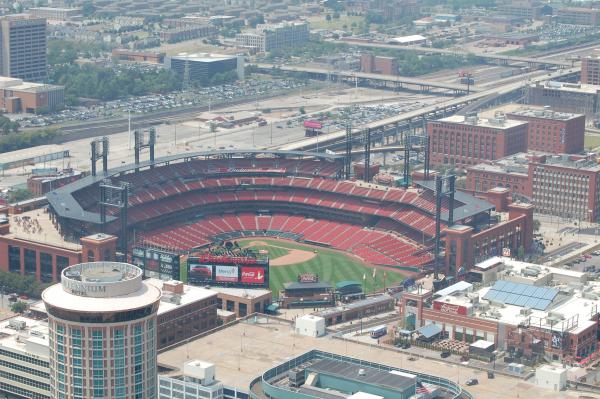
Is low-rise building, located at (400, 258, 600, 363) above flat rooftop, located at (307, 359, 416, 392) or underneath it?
underneath

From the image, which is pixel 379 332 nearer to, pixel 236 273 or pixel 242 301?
pixel 242 301

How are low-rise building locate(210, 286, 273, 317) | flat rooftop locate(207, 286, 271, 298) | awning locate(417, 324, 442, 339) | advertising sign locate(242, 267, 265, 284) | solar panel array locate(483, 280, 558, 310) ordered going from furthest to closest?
advertising sign locate(242, 267, 265, 284), flat rooftop locate(207, 286, 271, 298), low-rise building locate(210, 286, 273, 317), solar panel array locate(483, 280, 558, 310), awning locate(417, 324, 442, 339)

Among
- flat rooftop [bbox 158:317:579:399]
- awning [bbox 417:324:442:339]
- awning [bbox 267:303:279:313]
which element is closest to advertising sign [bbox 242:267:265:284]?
awning [bbox 267:303:279:313]

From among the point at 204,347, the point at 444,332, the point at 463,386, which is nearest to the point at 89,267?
the point at 204,347

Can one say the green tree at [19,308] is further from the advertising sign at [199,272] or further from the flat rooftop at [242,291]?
the flat rooftop at [242,291]

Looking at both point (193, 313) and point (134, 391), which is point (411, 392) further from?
point (193, 313)

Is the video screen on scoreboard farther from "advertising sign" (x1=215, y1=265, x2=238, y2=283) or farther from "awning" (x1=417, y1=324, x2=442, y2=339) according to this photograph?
"awning" (x1=417, y1=324, x2=442, y2=339)
